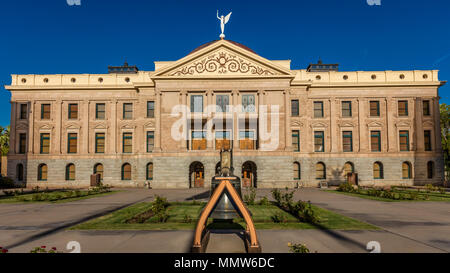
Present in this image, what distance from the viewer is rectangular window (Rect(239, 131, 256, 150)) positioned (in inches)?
1377

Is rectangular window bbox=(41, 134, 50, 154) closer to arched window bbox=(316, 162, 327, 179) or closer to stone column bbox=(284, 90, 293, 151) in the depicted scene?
stone column bbox=(284, 90, 293, 151)

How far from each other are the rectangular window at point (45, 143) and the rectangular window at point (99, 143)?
22.0 feet

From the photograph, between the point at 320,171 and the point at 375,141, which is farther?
the point at 375,141

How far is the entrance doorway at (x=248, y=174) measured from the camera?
34.9 meters

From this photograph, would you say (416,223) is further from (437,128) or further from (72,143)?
(72,143)

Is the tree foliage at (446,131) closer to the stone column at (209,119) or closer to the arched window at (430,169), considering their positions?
the arched window at (430,169)

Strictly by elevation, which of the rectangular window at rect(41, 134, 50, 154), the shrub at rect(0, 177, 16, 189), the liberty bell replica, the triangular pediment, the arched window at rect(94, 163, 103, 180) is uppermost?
the triangular pediment

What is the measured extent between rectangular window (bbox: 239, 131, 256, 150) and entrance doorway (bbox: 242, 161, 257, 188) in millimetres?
2046

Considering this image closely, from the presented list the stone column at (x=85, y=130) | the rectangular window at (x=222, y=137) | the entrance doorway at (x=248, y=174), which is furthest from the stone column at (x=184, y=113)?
the stone column at (x=85, y=130)

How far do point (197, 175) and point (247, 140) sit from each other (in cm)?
803

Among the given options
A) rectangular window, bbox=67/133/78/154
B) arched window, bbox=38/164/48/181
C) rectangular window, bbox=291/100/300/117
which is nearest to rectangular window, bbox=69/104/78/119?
rectangular window, bbox=67/133/78/154

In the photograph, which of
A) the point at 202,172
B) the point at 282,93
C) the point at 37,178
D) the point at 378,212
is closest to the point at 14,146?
the point at 37,178

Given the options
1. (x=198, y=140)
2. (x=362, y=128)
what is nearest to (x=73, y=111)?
(x=198, y=140)

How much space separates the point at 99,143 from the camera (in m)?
38.1
